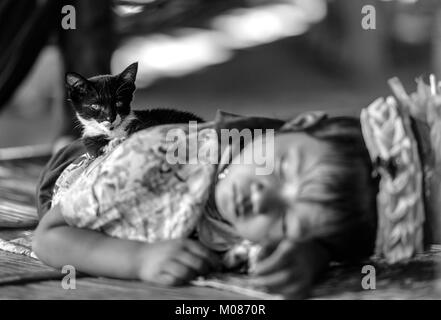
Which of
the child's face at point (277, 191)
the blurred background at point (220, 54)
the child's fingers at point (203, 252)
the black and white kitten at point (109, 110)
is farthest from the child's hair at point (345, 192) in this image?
the blurred background at point (220, 54)

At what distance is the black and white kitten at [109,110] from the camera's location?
3.30ft

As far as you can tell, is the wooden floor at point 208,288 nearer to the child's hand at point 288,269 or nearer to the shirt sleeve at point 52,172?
the child's hand at point 288,269

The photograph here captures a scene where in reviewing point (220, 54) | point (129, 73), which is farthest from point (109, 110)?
point (220, 54)

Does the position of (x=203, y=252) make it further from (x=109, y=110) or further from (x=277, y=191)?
(x=109, y=110)

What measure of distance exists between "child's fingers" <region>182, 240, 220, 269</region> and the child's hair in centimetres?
13

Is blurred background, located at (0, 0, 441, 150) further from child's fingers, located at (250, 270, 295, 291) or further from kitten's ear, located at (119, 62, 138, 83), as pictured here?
child's fingers, located at (250, 270, 295, 291)

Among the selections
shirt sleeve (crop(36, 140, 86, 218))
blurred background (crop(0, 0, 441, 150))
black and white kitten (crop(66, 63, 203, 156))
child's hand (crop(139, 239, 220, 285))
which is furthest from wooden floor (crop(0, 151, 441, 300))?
blurred background (crop(0, 0, 441, 150))

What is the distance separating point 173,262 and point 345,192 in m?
0.20

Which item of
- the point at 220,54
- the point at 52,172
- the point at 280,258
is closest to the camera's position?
the point at 280,258

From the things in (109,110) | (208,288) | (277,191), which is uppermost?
(109,110)

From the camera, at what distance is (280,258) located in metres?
0.62

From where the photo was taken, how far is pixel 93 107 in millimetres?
1019

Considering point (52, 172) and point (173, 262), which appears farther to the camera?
point (52, 172)

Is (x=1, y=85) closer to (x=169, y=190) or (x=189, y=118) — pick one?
(x=189, y=118)
